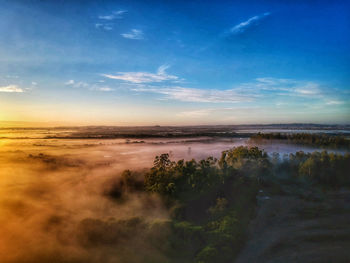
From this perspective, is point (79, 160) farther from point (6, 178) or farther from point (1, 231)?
point (1, 231)

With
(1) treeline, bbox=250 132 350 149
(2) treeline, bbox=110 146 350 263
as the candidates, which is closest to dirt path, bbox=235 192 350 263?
(2) treeline, bbox=110 146 350 263

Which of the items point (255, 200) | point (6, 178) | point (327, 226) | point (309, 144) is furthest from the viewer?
point (309, 144)

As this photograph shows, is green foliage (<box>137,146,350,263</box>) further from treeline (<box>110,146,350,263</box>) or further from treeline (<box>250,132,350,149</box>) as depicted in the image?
treeline (<box>250,132,350,149</box>)

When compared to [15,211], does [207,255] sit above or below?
above

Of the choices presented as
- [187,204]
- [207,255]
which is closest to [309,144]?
[187,204]

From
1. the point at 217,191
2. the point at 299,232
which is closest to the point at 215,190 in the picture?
the point at 217,191

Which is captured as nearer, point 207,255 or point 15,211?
point 207,255

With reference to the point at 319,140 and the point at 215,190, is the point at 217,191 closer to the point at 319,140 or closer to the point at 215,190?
the point at 215,190
